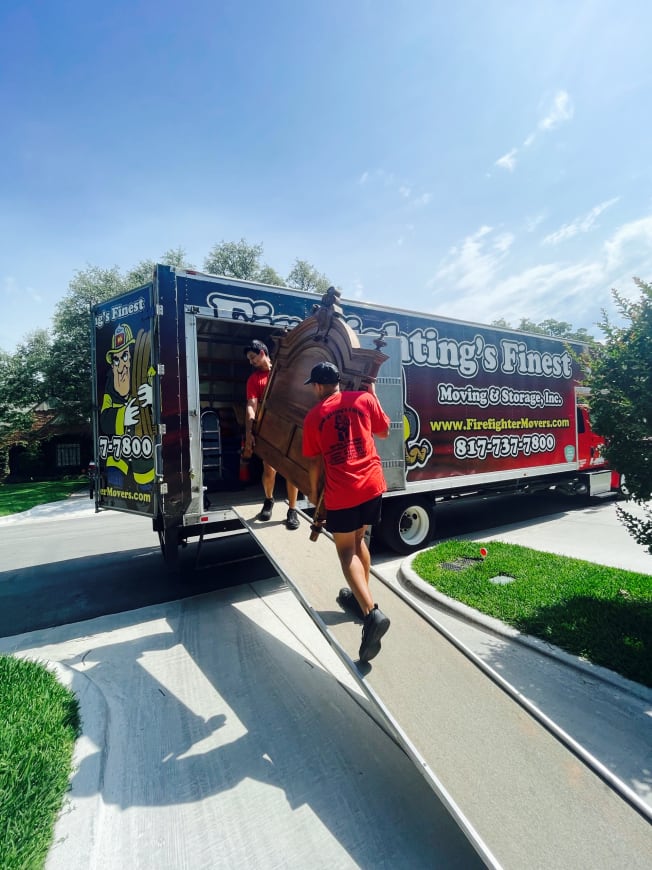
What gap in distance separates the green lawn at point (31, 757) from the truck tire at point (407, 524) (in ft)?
13.8

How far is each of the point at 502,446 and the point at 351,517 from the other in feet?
17.6

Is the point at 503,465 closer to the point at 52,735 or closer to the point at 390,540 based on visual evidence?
the point at 390,540

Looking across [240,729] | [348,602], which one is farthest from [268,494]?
[240,729]


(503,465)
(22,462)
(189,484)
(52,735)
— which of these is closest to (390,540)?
(503,465)

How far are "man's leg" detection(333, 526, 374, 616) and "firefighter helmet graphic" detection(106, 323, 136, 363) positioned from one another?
355 centimetres

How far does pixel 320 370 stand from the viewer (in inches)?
121

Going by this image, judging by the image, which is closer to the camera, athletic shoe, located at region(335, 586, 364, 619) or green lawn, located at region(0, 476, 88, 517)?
athletic shoe, located at region(335, 586, 364, 619)

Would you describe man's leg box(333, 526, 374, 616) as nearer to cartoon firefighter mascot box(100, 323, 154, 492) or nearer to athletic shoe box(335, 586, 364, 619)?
athletic shoe box(335, 586, 364, 619)

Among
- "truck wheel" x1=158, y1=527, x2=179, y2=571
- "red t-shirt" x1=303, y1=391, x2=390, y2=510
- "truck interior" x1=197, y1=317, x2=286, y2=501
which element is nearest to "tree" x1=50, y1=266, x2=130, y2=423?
"truck interior" x1=197, y1=317, x2=286, y2=501

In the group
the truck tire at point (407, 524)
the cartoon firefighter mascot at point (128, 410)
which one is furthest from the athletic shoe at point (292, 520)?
the truck tire at point (407, 524)

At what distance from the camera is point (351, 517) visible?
2.93 metres

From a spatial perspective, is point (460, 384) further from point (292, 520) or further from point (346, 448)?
point (346, 448)

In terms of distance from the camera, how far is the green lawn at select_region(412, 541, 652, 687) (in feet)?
11.4

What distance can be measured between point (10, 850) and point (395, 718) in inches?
70.2
